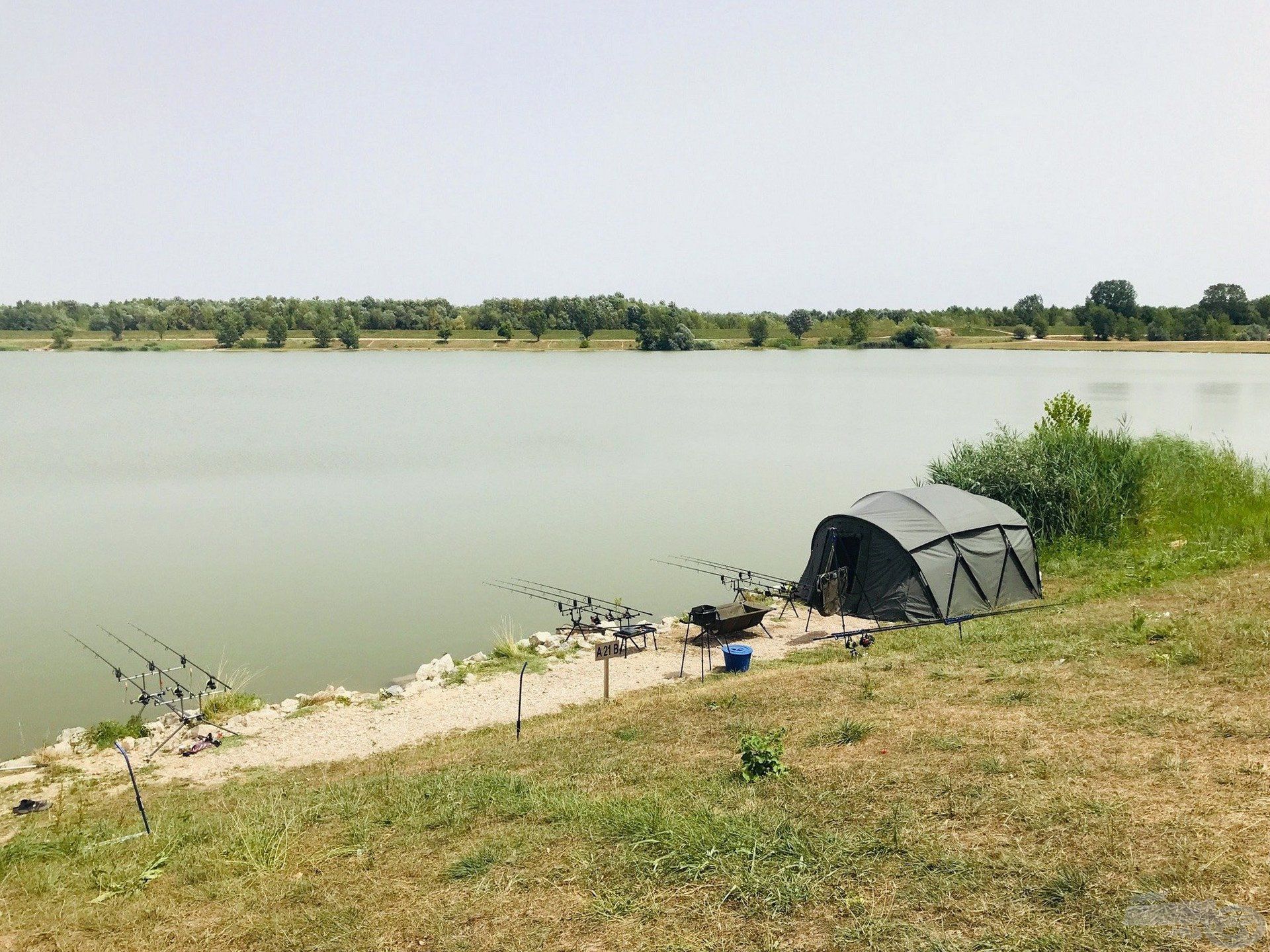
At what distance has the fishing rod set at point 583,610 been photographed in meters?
17.8

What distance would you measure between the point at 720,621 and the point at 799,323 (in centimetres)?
13960

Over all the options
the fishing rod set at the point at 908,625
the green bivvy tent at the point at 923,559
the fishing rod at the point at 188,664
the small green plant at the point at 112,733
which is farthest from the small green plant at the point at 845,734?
the fishing rod at the point at 188,664

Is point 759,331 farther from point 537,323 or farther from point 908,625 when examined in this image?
point 908,625

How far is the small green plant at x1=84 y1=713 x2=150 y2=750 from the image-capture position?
13023 mm

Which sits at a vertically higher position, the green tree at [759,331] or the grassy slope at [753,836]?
the green tree at [759,331]

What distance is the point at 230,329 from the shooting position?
125875mm

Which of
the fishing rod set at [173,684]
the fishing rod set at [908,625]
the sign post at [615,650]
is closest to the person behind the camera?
the fishing rod set at [173,684]

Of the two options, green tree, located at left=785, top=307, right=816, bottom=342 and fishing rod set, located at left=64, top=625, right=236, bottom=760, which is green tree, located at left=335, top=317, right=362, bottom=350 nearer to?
green tree, located at left=785, top=307, right=816, bottom=342

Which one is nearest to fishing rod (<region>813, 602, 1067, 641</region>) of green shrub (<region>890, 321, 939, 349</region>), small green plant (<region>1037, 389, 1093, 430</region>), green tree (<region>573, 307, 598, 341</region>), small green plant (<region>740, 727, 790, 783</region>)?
small green plant (<region>740, 727, 790, 783</region>)

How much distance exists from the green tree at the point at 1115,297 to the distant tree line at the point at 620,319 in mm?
192

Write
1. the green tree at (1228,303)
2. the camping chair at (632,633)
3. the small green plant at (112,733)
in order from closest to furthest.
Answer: the small green plant at (112,733) → the camping chair at (632,633) → the green tree at (1228,303)

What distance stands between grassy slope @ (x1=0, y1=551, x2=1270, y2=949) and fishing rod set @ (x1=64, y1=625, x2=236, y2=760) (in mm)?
3475

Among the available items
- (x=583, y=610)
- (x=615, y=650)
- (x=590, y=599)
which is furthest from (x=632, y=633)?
(x=583, y=610)

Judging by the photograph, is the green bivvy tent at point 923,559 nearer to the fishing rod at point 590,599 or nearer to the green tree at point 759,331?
the fishing rod at point 590,599
